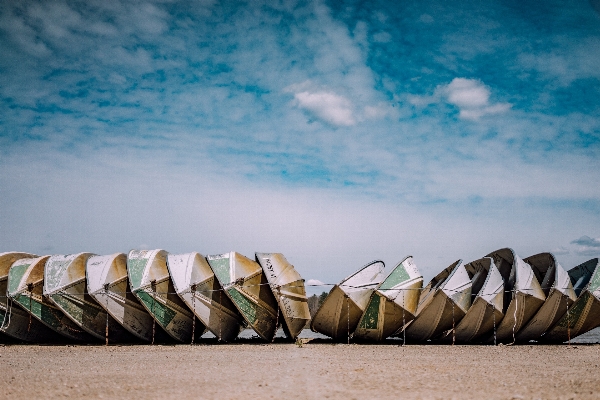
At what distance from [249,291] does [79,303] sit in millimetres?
6636

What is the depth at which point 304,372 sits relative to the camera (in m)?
11.8

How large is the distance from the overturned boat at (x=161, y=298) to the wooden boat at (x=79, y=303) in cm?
169

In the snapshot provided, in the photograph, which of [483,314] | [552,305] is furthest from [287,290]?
[552,305]

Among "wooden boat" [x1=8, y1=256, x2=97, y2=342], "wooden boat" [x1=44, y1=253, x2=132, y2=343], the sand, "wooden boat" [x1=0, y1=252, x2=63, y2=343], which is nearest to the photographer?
the sand

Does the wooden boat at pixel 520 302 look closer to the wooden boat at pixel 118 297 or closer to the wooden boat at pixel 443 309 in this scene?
the wooden boat at pixel 443 309

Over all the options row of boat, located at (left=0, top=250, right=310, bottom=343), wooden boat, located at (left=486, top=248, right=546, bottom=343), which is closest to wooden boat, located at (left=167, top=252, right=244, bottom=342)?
row of boat, located at (left=0, top=250, right=310, bottom=343)

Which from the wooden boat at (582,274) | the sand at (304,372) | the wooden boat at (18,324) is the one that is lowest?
the sand at (304,372)

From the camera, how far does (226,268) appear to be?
65.0 ft

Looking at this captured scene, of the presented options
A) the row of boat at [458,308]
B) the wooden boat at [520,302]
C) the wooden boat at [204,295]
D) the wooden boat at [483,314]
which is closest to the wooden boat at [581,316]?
the row of boat at [458,308]

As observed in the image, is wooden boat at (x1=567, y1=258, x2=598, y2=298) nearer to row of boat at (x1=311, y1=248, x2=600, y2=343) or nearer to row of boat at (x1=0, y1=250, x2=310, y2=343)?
row of boat at (x1=311, y1=248, x2=600, y2=343)

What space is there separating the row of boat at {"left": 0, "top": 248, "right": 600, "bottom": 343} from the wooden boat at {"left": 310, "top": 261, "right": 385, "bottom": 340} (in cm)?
4

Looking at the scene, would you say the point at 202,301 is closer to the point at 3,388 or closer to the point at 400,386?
the point at 3,388

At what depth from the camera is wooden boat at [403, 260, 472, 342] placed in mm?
19047

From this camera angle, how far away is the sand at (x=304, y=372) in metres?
9.30
